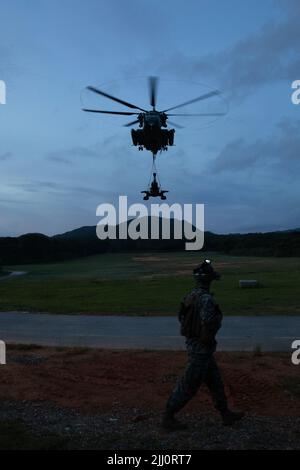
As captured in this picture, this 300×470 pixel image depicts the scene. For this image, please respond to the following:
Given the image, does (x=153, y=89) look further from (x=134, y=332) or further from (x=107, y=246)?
(x=107, y=246)

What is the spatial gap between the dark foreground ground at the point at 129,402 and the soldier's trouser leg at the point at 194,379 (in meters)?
0.36

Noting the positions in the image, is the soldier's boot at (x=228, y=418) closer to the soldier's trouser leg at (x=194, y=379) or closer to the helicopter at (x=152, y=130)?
the soldier's trouser leg at (x=194, y=379)

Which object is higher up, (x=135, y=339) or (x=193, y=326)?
(x=193, y=326)

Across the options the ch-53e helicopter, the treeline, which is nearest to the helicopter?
the ch-53e helicopter

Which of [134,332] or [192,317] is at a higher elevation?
[192,317]

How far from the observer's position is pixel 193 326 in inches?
253

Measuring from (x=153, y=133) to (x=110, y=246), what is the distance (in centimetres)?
8097

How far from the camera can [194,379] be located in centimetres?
637

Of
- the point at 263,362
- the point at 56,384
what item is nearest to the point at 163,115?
the point at 263,362

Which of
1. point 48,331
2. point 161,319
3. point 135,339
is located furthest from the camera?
point 161,319

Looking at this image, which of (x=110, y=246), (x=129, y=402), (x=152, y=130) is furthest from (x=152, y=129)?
(x=110, y=246)

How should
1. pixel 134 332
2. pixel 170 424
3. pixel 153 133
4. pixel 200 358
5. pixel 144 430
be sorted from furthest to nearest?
1. pixel 153 133
2. pixel 134 332
3. pixel 144 430
4. pixel 170 424
5. pixel 200 358

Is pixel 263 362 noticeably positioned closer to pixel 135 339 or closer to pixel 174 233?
pixel 135 339

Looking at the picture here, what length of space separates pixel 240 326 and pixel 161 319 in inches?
115
